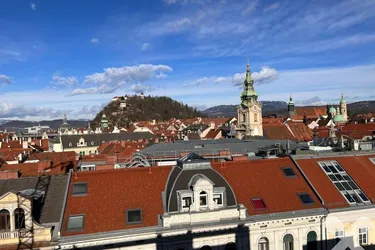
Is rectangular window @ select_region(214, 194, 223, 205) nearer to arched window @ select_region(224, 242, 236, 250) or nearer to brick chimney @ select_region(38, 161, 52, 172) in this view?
arched window @ select_region(224, 242, 236, 250)

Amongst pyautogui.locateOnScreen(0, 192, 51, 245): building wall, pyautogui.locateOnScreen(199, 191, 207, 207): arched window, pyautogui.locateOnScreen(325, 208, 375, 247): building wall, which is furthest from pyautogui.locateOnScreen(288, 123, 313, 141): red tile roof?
pyautogui.locateOnScreen(0, 192, 51, 245): building wall

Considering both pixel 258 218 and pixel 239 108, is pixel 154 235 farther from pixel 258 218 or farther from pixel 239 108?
pixel 239 108

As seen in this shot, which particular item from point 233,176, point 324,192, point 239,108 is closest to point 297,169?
point 324,192

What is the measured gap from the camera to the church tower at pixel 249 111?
90625mm

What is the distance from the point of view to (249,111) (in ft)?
298

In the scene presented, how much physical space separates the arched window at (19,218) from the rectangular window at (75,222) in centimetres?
254

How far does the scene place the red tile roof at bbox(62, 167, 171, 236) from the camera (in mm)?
22688

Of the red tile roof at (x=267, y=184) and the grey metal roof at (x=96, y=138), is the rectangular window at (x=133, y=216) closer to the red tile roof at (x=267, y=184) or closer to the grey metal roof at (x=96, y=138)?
the red tile roof at (x=267, y=184)

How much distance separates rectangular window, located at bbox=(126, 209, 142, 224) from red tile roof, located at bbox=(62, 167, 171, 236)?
196 mm

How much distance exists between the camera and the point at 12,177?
2850 centimetres

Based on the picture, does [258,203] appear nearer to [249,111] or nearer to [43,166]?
[43,166]

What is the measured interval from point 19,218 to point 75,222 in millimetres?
3090

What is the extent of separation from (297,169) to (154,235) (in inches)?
498

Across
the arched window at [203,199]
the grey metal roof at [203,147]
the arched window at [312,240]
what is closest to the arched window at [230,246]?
the arched window at [203,199]
